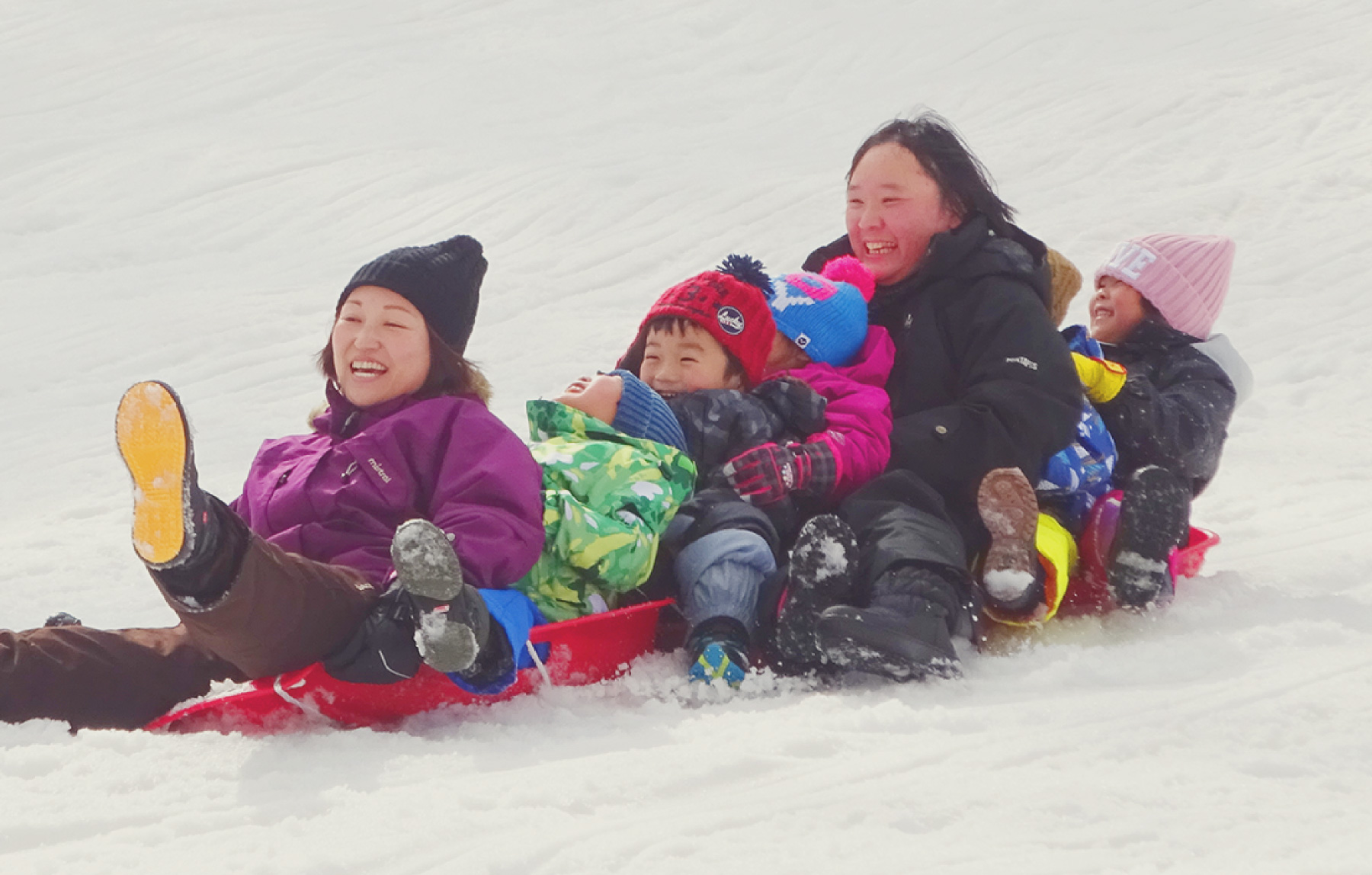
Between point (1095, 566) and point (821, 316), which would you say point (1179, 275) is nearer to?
point (1095, 566)

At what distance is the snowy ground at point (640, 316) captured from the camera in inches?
70.0

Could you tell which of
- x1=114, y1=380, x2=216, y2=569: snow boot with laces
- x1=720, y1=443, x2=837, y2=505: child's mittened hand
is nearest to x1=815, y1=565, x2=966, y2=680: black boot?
x1=720, y1=443, x2=837, y2=505: child's mittened hand

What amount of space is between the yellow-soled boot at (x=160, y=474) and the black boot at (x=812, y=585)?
1.05 metres

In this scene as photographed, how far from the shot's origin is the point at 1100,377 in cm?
309

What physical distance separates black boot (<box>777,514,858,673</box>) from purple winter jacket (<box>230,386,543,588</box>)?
18.8 inches

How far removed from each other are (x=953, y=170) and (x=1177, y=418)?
0.77 meters

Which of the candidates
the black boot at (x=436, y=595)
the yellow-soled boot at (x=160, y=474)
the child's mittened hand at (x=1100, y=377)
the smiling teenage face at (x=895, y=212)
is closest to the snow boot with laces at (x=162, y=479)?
the yellow-soled boot at (x=160, y=474)

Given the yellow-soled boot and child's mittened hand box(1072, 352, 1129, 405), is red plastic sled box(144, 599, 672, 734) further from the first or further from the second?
child's mittened hand box(1072, 352, 1129, 405)

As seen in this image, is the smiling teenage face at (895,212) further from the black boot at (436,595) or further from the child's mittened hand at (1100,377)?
the black boot at (436,595)

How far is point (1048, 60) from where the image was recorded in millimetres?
9859

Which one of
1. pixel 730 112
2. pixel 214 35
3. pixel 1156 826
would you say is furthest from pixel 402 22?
pixel 1156 826

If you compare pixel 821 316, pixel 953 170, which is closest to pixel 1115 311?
pixel 953 170

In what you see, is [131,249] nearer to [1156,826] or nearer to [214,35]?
[214,35]

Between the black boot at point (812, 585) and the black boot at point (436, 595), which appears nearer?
the black boot at point (436, 595)
